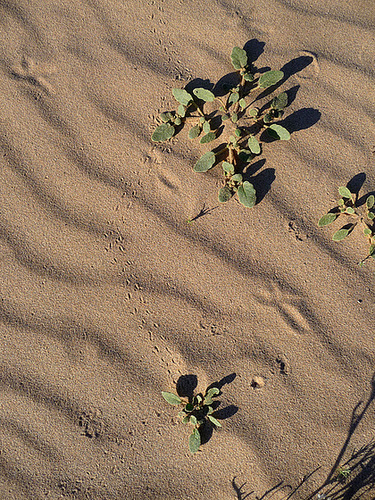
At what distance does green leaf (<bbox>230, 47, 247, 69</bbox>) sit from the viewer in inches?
80.1

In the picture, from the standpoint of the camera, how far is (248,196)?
1984 mm

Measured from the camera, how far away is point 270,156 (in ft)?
6.76

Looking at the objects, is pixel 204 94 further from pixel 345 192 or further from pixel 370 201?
pixel 370 201

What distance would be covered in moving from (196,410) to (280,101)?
72.9 inches

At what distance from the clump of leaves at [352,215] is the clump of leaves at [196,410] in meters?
1.16

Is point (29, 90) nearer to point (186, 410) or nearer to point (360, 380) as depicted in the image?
point (186, 410)

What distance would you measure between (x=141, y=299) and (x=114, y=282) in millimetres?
190

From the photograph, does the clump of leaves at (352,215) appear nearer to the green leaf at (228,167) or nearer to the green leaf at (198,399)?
the green leaf at (228,167)

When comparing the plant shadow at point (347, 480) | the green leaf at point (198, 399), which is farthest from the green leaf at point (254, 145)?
the plant shadow at point (347, 480)

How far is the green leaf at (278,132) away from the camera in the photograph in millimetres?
1999

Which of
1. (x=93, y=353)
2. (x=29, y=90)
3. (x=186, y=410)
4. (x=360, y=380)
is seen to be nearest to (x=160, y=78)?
(x=29, y=90)

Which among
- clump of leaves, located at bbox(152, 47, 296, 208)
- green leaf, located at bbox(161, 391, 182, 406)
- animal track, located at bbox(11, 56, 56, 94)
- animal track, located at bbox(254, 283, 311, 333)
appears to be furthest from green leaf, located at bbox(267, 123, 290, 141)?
green leaf, located at bbox(161, 391, 182, 406)

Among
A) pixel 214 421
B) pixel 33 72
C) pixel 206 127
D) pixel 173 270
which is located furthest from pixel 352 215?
pixel 33 72

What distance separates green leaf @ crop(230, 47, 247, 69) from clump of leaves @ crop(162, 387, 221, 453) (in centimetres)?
190
